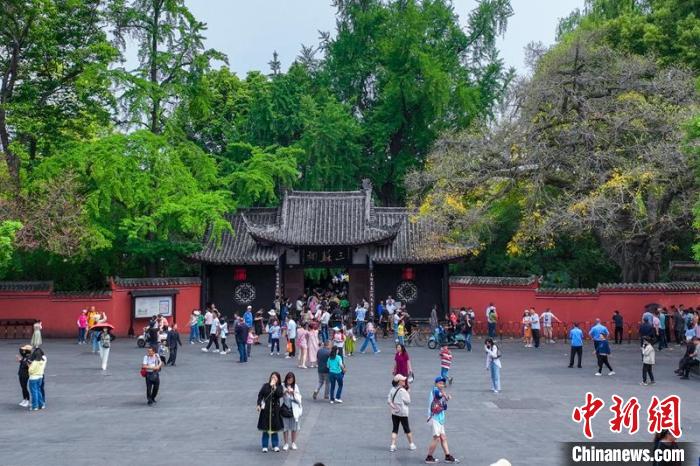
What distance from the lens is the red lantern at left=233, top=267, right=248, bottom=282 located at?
3709 cm

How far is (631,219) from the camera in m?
30.4

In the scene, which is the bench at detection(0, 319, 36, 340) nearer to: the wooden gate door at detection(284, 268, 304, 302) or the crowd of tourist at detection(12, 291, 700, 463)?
the crowd of tourist at detection(12, 291, 700, 463)

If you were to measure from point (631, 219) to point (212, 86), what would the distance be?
27301 mm

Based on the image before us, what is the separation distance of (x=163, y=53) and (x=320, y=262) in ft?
38.6

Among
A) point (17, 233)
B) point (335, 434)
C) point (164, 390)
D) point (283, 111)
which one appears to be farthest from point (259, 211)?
point (335, 434)

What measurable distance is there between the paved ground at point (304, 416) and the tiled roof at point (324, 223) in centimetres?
988

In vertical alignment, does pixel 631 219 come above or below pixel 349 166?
below

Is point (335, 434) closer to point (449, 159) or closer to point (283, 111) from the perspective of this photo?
point (449, 159)

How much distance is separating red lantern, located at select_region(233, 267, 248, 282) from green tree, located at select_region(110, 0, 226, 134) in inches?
293

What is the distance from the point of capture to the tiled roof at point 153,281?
110ft

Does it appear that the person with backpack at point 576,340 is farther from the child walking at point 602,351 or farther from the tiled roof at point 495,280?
the tiled roof at point 495,280

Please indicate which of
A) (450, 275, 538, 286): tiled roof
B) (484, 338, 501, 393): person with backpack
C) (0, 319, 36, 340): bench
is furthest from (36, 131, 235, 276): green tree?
(484, 338, 501, 393): person with backpack

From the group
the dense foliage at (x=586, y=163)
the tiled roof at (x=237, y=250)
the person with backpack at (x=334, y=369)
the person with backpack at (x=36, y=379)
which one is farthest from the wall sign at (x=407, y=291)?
A: the person with backpack at (x=36, y=379)

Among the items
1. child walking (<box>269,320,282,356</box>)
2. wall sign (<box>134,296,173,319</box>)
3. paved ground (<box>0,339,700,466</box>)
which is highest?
wall sign (<box>134,296,173,319</box>)
